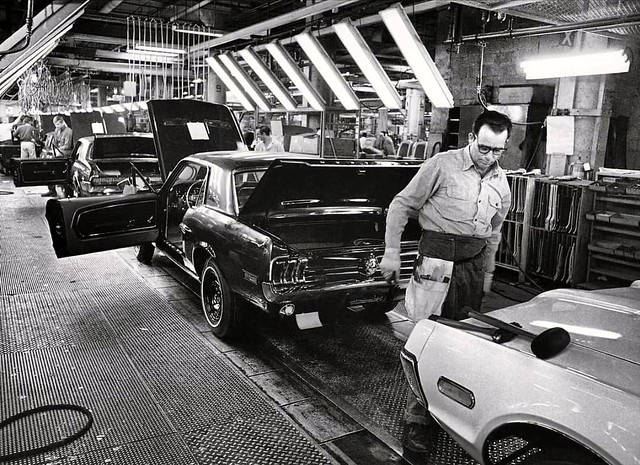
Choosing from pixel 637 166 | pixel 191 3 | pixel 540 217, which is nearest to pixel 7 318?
pixel 540 217

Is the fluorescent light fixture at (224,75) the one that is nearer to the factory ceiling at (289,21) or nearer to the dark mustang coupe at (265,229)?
the factory ceiling at (289,21)

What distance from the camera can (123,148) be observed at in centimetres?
A: 1039

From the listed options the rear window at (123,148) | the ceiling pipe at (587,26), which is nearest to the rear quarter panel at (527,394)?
the ceiling pipe at (587,26)

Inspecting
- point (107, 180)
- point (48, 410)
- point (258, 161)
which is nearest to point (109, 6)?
point (107, 180)

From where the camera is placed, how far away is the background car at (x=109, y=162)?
9562mm

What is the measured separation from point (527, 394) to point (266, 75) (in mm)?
9152

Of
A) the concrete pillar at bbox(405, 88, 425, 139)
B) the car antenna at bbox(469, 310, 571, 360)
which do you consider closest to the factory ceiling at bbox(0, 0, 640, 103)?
the concrete pillar at bbox(405, 88, 425, 139)

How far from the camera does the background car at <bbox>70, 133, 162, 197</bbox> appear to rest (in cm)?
956

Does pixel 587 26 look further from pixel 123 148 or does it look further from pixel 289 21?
pixel 123 148

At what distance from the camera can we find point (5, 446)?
3.11 m

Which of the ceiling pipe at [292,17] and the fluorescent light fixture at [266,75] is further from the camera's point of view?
the fluorescent light fixture at [266,75]

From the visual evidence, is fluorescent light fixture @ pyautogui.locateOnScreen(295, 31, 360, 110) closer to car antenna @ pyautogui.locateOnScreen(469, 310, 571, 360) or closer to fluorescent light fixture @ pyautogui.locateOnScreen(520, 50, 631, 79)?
fluorescent light fixture @ pyautogui.locateOnScreen(520, 50, 631, 79)

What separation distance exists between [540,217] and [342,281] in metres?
3.75

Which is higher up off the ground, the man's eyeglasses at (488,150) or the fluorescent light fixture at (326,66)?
the fluorescent light fixture at (326,66)
